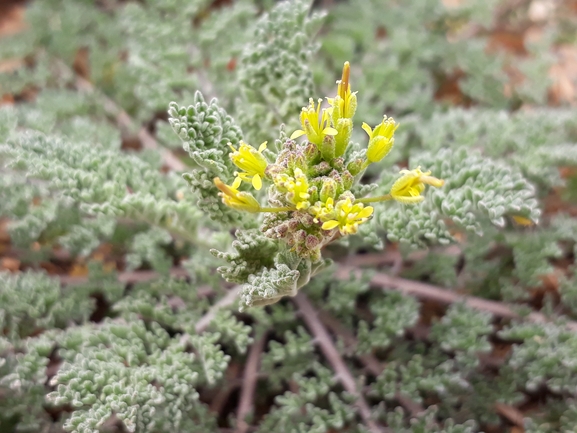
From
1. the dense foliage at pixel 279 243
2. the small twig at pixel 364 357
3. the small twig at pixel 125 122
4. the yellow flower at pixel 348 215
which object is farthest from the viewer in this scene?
the small twig at pixel 125 122

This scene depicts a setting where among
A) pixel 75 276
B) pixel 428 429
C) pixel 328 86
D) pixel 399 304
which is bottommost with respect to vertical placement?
pixel 428 429

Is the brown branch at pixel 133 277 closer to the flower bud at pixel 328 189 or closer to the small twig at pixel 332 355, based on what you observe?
the small twig at pixel 332 355

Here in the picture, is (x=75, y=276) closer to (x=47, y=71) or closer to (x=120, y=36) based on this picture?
(x=47, y=71)

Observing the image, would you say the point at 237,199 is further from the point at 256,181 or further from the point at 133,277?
the point at 133,277

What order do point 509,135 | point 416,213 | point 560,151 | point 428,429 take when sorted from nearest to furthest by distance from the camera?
point 416,213 → point 428,429 → point 560,151 → point 509,135

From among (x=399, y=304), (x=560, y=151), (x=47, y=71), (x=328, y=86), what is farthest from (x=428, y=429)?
(x=47, y=71)

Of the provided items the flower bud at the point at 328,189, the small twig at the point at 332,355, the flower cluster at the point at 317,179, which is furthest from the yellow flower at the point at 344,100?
the small twig at the point at 332,355

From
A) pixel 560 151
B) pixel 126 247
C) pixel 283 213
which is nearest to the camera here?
pixel 283 213
